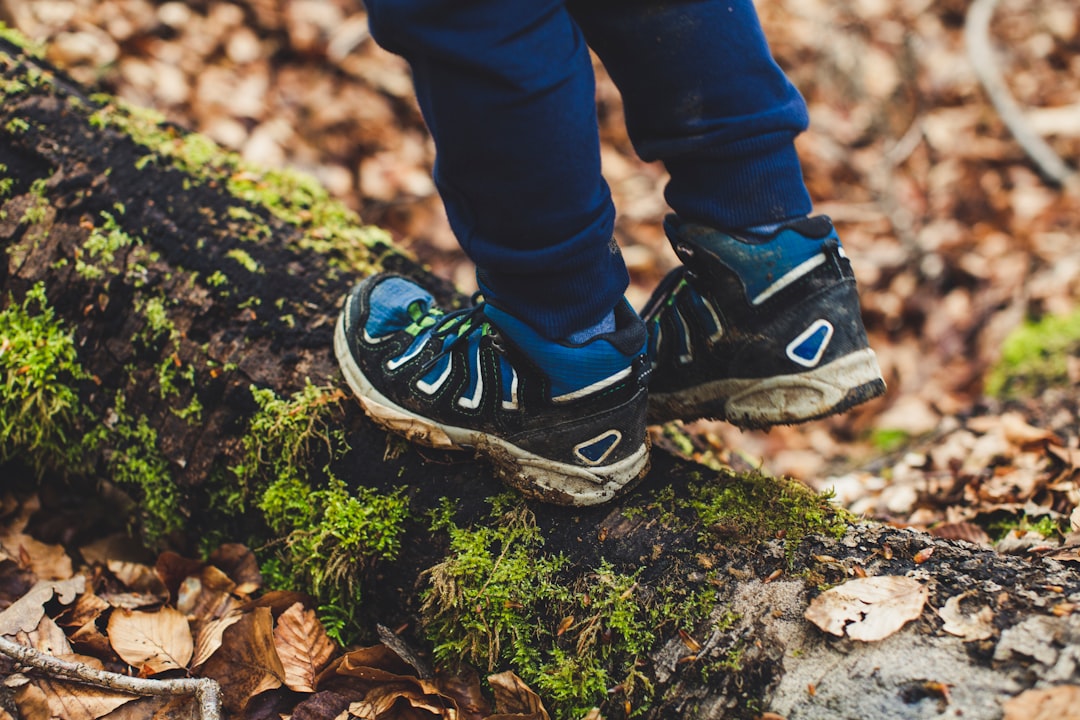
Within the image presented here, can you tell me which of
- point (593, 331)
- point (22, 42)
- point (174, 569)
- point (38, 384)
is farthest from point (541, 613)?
point (22, 42)

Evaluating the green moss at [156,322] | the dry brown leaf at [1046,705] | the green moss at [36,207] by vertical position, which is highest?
the green moss at [36,207]

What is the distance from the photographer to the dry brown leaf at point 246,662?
5.24ft

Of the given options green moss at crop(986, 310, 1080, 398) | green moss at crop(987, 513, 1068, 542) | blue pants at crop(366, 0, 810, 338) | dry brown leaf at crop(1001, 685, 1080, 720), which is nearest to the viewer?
dry brown leaf at crop(1001, 685, 1080, 720)

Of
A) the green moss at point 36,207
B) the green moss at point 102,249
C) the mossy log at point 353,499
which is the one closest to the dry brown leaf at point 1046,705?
the mossy log at point 353,499

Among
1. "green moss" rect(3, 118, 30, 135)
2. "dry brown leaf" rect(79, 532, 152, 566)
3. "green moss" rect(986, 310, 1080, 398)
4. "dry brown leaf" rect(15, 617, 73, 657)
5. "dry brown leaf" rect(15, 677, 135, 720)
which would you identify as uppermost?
"green moss" rect(3, 118, 30, 135)

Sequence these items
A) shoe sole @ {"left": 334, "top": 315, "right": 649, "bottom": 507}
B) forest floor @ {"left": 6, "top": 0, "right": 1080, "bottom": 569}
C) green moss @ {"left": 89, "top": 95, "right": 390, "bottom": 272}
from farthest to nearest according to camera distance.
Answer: forest floor @ {"left": 6, "top": 0, "right": 1080, "bottom": 569} → green moss @ {"left": 89, "top": 95, "right": 390, "bottom": 272} → shoe sole @ {"left": 334, "top": 315, "right": 649, "bottom": 507}

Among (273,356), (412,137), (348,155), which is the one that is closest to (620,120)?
(412,137)

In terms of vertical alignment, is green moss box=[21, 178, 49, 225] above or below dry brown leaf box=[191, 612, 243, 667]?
above

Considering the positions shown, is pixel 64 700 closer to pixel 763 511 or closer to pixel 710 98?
pixel 763 511

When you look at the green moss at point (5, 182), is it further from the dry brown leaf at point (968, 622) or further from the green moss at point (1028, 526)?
the green moss at point (1028, 526)

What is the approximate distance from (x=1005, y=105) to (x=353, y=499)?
5856mm

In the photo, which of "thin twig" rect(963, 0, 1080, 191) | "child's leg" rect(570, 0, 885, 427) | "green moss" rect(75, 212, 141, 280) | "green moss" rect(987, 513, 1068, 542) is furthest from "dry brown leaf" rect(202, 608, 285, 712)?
"thin twig" rect(963, 0, 1080, 191)

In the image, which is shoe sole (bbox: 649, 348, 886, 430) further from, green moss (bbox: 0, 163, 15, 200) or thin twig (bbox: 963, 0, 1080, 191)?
thin twig (bbox: 963, 0, 1080, 191)

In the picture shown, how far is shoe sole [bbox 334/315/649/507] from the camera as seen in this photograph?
5.59 ft
